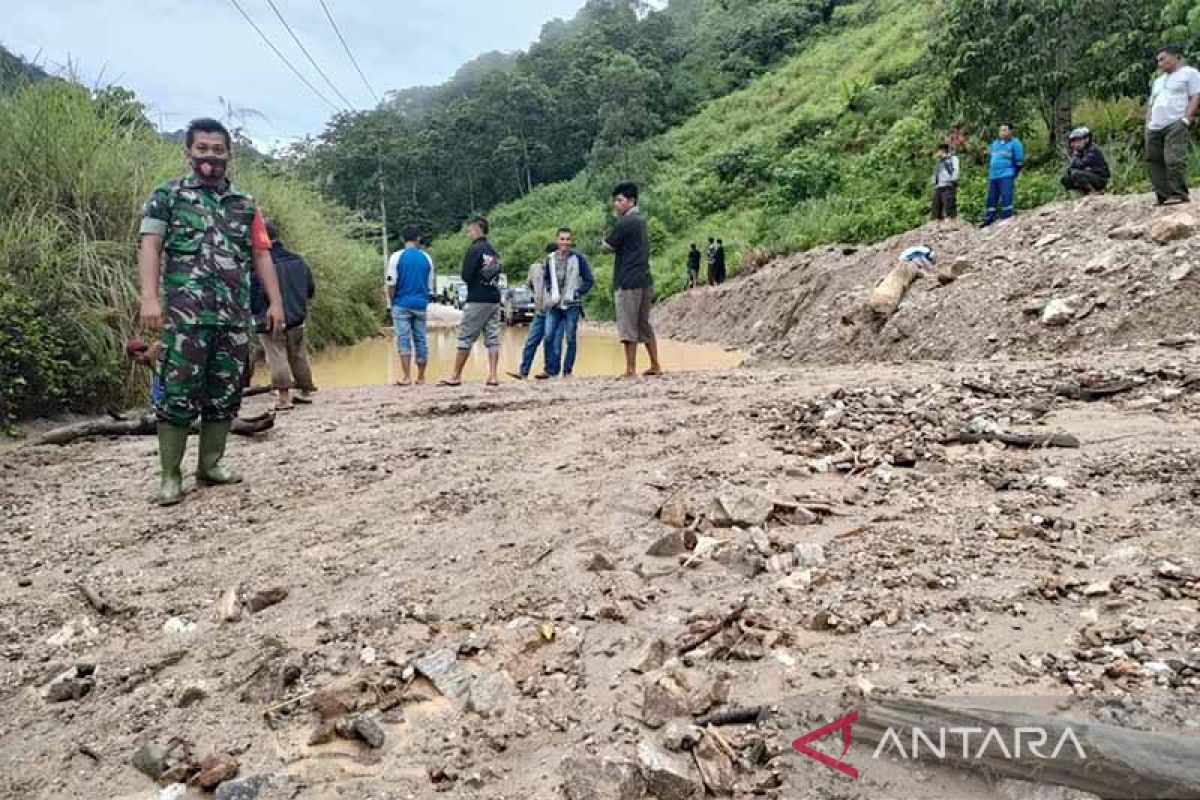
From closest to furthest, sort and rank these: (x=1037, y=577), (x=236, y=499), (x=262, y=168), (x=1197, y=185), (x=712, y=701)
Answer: (x=712, y=701) → (x=1037, y=577) → (x=236, y=499) → (x=1197, y=185) → (x=262, y=168)

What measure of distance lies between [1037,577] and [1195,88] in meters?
6.47

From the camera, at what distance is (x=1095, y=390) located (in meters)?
3.91

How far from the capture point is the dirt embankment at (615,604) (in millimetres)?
1687

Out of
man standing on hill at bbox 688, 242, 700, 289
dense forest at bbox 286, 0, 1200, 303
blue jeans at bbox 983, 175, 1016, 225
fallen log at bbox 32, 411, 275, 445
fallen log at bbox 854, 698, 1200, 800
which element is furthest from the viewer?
man standing on hill at bbox 688, 242, 700, 289

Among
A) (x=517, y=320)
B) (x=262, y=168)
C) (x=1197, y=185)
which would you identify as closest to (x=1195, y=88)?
(x=1197, y=185)

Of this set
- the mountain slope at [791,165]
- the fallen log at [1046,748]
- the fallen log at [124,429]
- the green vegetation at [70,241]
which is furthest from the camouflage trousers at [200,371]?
the mountain slope at [791,165]

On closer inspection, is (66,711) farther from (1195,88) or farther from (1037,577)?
(1195,88)

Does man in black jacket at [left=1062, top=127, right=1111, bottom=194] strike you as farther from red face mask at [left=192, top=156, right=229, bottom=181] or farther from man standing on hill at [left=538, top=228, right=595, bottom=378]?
red face mask at [left=192, top=156, right=229, bottom=181]

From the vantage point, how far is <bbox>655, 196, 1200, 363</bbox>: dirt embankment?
614 cm

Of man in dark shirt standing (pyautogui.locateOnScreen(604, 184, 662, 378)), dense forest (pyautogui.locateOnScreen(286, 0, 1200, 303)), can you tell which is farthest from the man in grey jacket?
dense forest (pyautogui.locateOnScreen(286, 0, 1200, 303))

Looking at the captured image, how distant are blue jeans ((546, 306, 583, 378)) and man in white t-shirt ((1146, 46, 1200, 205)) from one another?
17.7 ft

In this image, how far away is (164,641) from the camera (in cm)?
242

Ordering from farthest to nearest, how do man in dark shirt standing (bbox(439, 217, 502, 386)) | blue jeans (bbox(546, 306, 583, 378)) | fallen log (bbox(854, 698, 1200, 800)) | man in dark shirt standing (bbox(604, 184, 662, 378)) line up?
blue jeans (bbox(546, 306, 583, 378)) → man in dark shirt standing (bbox(439, 217, 502, 386)) → man in dark shirt standing (bbox(604, 184, 662, 378)) → fallen log (bbox(854, 698, 1200, 800))

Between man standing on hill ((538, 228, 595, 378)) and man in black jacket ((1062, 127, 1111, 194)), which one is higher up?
man in black jacket ((1062, 127, 1111, 194))
